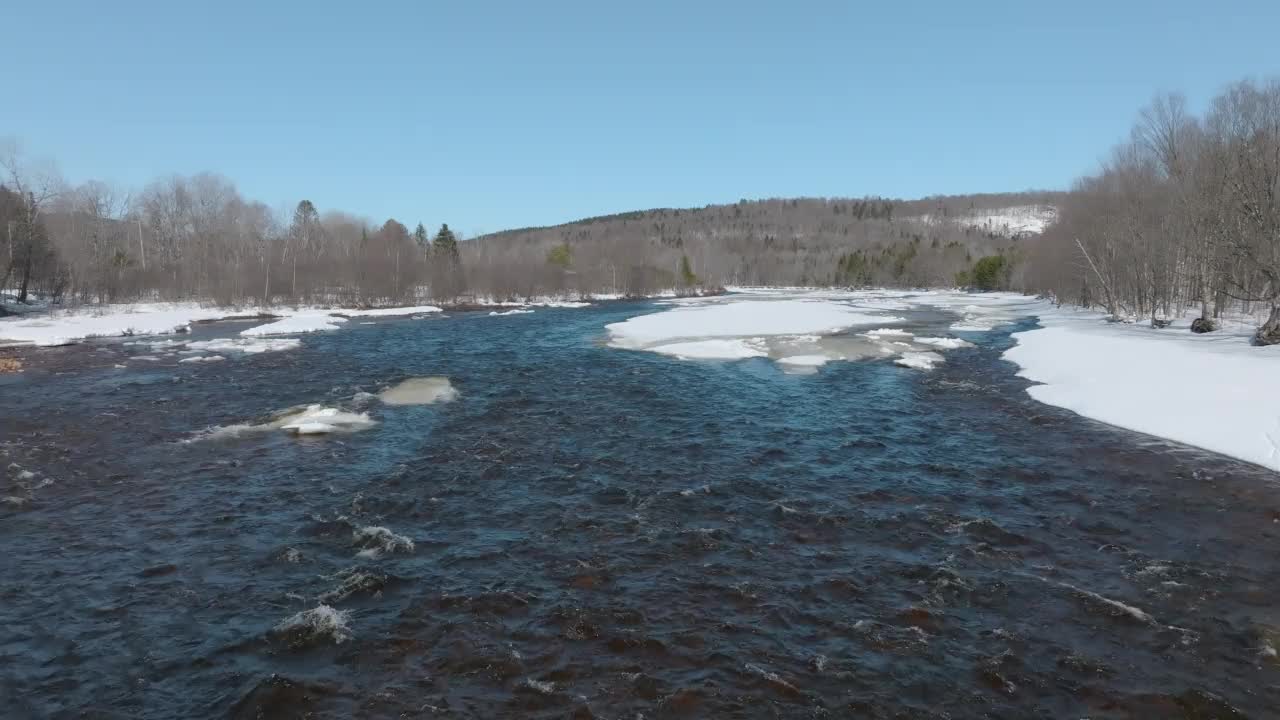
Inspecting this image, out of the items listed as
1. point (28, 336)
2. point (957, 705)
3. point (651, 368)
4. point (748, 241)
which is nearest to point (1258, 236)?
point (651, 368)

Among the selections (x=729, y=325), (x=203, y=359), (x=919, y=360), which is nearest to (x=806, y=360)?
(x=919, y=360)

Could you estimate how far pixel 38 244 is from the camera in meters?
50.0

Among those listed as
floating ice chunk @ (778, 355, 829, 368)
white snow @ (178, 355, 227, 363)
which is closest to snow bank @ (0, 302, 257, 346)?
white snow @ (178, 355, 227, 363)

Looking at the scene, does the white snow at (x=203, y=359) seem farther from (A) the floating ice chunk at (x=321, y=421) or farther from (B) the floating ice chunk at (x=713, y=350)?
(B) the floating ice chunk at (x=713, y=350)

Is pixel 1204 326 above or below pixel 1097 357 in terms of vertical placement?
above

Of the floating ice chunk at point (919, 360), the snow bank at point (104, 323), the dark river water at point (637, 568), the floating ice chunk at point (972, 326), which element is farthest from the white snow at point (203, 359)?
the floating ice chunk at point (972, 326)

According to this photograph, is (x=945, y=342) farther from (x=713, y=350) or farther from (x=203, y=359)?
(x=203, y=359)

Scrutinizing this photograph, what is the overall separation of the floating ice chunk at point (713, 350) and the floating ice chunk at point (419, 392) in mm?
11002

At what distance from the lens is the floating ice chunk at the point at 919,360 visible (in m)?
25.9

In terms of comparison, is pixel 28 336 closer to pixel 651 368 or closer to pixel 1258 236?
pixel 651 368

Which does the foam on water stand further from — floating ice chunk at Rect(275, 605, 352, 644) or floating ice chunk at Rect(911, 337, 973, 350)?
floating ice chunk at Rect(911, 337, 973, 350)

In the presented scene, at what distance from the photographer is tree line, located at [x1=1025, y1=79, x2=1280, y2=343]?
2647 centimetres

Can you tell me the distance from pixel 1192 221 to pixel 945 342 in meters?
13.9

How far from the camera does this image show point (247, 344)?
33.0 m
